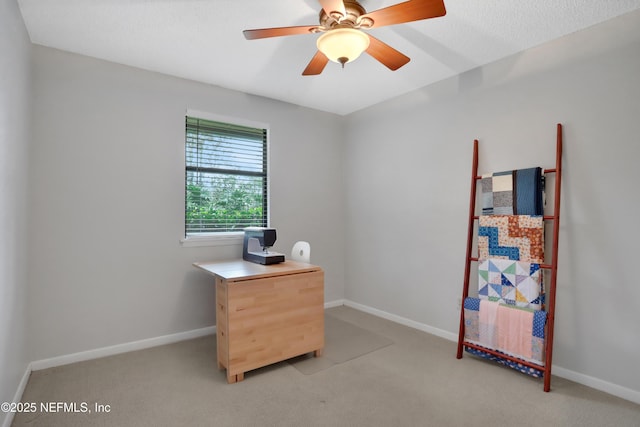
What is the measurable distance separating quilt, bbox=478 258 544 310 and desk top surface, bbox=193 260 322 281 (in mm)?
1374

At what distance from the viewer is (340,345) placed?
3.13 m

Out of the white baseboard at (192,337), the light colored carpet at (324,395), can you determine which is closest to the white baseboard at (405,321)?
the white baseboard at (192,337)

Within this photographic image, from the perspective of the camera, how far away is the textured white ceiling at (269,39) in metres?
2.17

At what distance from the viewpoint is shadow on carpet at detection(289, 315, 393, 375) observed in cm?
274

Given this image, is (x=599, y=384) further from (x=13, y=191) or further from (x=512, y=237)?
(x=13, y=191)

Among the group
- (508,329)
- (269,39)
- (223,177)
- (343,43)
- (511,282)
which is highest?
(269,39)

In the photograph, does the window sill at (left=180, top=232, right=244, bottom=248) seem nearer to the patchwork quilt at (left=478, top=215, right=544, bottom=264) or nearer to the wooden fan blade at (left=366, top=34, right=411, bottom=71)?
the wooden fan blade at (left=366, top=34, right=411, bottom=71)

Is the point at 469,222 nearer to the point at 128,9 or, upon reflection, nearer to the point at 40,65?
the point at 128,9

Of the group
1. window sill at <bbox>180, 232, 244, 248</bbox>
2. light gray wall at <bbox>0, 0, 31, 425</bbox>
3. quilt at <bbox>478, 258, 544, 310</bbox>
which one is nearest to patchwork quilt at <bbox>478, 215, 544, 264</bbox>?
quilt at <bbox>478, 258, 544, 310</bbox>

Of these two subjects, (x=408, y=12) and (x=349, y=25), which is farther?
(x=349, y=25)

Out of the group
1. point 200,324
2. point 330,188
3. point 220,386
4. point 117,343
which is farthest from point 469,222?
point 117,343

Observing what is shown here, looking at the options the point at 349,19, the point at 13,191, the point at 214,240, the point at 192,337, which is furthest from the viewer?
the point at 214,240

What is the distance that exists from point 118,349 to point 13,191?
1569 millimetres

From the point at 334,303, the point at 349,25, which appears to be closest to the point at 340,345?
the point at 334,303
